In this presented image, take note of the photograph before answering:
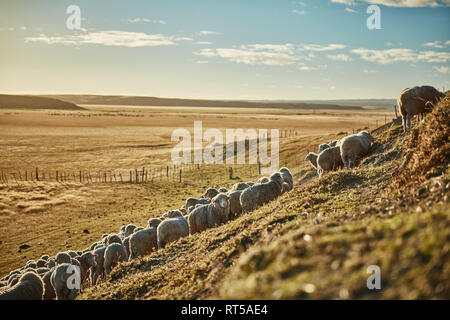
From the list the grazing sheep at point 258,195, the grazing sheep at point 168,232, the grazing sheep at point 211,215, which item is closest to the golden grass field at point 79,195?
the grazing sheep at point 258,195

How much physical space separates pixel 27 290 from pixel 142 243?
4.69 m

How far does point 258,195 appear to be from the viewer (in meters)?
15.1

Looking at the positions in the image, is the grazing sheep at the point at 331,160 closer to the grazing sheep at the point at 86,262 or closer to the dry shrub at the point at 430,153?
the dry shrub at the point at 430,153

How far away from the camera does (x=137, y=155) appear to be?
70.2 metres

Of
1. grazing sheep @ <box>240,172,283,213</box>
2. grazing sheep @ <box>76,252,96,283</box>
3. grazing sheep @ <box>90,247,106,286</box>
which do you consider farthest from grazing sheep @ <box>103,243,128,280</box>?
grazing sheep @ <box>240,172,283,213</box>

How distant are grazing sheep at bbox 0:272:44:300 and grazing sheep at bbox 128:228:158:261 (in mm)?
3735

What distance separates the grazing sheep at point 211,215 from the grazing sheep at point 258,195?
85cm

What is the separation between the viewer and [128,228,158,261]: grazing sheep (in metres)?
15.2

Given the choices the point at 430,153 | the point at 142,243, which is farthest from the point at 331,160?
the point at 142,243

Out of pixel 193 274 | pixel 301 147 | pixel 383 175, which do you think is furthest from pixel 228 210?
pixel 301 147

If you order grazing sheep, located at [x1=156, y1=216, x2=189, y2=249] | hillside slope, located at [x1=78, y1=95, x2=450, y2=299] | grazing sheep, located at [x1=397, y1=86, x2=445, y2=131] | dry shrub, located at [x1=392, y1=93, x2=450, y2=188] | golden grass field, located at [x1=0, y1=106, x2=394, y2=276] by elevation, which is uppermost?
grazing sheep, located at [x1=397, y1=86, x2=445, y2=131]

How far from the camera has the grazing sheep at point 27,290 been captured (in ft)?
37.9

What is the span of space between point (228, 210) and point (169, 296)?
29.1 ft

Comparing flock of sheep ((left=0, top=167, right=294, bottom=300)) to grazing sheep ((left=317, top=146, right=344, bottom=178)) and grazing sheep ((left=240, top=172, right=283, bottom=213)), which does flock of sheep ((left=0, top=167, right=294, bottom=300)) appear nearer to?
grazing sheep ((left=240, top=172, right=283, bottom=213))
